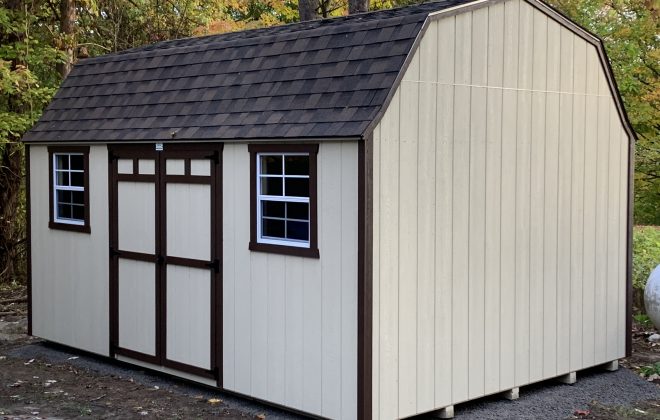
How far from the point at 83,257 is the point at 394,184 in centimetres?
433

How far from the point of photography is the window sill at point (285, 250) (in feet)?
23.6

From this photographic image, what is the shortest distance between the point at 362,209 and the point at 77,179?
14.4 feet

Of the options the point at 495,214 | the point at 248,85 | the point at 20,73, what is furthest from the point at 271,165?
the point at 20,73

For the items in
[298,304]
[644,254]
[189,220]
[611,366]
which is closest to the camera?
[298,304]

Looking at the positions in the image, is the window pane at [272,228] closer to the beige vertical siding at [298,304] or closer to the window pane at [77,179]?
the beige vertical siding at [298,304]

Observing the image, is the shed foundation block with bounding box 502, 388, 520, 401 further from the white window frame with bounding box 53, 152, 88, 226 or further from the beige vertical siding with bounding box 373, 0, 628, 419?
the white window frame with bounding box 53, 152, 88, 226

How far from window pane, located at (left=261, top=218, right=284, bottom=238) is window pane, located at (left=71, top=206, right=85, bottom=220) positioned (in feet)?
9.82

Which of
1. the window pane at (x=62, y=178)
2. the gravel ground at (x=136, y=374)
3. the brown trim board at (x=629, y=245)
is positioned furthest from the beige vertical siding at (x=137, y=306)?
the brown trim board at (x=629, y=245)

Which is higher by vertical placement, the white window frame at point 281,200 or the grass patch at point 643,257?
the white window frame at point 281,200

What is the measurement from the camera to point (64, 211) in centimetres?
1021

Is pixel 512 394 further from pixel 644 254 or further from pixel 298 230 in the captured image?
pixel 644 254

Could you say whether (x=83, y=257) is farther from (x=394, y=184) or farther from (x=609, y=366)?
(x=609, y=366)

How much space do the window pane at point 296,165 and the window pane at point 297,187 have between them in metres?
0.06

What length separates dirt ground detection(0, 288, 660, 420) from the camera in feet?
25.0
